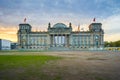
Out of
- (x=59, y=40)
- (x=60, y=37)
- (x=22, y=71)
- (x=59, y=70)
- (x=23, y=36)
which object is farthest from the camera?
(x=60, y=37)

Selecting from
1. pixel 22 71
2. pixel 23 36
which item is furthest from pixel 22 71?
pixel 23 36

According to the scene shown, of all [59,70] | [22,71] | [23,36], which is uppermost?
[23,36]

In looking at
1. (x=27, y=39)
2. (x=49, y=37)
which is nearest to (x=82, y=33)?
(x=49, y=37)

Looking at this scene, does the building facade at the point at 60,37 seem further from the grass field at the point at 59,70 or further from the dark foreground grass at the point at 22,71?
the dark foreground grass at the point at 22,71

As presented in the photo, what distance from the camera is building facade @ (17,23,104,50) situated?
154 meters

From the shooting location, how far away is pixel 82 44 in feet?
520

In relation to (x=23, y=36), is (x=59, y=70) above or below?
below

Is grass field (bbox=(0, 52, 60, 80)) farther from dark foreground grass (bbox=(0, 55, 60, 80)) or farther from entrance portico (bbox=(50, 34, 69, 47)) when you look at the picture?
entrance portico (bbox=(50, 34, 69, 47))

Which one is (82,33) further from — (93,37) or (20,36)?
(20,36)

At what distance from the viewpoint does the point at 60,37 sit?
156750 mm

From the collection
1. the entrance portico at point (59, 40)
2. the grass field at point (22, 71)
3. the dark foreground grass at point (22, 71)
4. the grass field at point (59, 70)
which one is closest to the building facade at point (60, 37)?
the entrance portico at point (59, 40)

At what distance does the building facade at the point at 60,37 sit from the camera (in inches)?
6063

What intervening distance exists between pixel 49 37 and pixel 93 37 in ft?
132

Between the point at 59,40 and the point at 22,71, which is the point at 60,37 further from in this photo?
the point at 22,71
